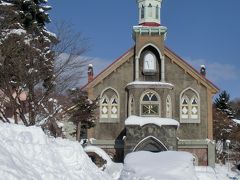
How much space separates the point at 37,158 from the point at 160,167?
3.39 m

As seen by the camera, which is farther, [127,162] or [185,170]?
[127,162]

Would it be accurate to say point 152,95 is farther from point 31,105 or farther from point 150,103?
point 31,105

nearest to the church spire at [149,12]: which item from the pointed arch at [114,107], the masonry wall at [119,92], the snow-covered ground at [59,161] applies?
the masonry wall at [119,92]

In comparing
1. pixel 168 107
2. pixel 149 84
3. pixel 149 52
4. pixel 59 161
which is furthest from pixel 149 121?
pixel 59 161

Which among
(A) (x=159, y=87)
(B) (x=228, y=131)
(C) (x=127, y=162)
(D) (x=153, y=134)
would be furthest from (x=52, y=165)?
(B) (x=228, y=131)

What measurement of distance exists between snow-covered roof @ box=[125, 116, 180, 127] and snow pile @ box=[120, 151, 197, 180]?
18.8m

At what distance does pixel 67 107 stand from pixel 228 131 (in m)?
37.7

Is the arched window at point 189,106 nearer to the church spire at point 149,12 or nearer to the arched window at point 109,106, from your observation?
the arched window at point 109,106

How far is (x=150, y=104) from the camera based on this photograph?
109 ft

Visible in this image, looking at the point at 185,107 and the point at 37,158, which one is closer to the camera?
the point at 37,158

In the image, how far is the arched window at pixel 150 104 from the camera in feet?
109

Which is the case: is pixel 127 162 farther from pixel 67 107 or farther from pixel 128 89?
pixel 128 89

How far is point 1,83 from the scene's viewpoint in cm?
1798

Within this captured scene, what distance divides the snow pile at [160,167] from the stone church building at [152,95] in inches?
803
